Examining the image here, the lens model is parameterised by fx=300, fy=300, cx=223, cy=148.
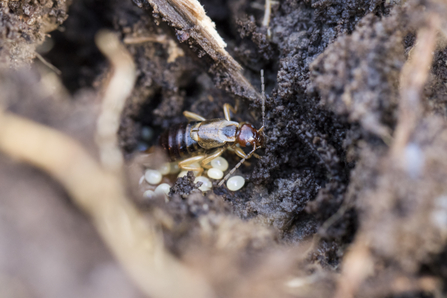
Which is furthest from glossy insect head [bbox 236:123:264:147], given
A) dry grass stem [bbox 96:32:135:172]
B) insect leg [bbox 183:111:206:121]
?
dry grass stem [bbox 96:32:135:172]

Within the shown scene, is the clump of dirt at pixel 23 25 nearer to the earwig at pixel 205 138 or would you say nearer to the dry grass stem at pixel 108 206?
the dry grass stem at pixel 108 206

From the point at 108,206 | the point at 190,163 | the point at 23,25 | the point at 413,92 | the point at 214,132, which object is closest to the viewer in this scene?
the point at 108,206

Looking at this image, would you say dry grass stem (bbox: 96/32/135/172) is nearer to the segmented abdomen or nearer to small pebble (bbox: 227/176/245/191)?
the segmented abdomen

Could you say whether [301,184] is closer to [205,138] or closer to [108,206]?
[205,138]

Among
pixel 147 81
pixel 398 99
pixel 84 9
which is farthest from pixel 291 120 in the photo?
pixel 84 9

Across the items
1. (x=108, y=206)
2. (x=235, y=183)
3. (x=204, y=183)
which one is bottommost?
(x=108, y=206)

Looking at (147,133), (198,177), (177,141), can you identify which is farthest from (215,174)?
(147,133)

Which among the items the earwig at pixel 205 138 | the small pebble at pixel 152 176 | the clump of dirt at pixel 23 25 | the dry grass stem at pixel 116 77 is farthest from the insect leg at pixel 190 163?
the clump of dirt at pixel 23 25
